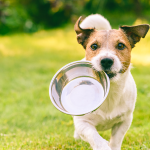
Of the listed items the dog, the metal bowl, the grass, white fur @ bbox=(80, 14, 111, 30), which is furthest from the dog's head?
the grass

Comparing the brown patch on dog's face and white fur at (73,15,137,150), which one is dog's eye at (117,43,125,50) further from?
white fur at (73,15,137,150)

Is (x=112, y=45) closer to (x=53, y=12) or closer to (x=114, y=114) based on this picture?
(x=114, y=114)

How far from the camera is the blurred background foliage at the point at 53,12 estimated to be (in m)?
18.2

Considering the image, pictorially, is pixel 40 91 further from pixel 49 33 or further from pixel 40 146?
pixel 49 33

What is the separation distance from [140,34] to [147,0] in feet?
58.4

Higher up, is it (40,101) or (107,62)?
(107,62)

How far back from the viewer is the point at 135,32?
3.50m

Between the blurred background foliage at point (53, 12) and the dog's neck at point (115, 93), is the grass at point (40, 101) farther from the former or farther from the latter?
the blurred background foliage at point (53, 12)

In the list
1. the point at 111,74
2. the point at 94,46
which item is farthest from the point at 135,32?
the point at 111,74

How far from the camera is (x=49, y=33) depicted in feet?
58.3

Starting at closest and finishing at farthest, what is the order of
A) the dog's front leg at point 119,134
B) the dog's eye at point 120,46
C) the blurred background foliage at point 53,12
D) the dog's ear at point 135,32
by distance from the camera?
the dog's eye at point 120,46 → the dog's ear at point 135,32 → the dog's front leg at point 119,134 → the blurred background foliage at point 53,12

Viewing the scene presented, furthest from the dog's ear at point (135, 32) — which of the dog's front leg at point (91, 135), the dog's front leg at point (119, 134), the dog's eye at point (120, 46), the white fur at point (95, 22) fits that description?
the dog's front leg at point (91, 135)

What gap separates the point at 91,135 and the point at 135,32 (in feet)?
5.23

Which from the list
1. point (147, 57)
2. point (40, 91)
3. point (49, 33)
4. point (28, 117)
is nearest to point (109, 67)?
point (28, 117)
